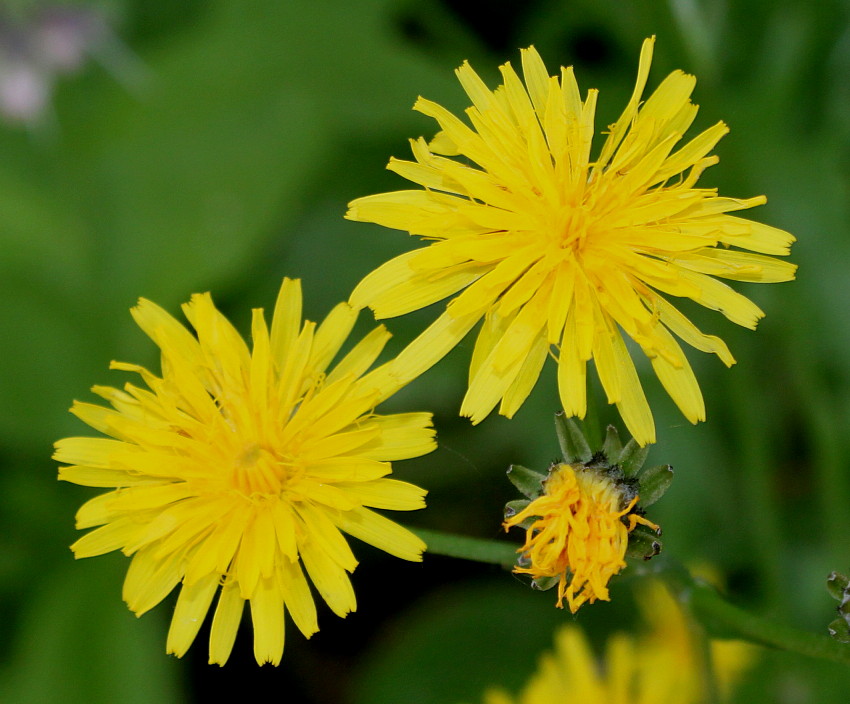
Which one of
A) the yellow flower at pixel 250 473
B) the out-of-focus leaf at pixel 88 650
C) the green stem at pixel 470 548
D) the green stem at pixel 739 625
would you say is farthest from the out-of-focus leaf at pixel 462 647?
the yellow flower at pixel 250 473

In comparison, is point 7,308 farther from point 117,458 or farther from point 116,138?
point 117,458

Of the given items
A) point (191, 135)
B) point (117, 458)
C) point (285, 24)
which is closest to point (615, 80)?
point (285, 24)

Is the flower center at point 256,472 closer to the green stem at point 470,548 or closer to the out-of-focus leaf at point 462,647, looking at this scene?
the green stem at point 470,548

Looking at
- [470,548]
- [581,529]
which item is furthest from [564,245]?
[470,548]

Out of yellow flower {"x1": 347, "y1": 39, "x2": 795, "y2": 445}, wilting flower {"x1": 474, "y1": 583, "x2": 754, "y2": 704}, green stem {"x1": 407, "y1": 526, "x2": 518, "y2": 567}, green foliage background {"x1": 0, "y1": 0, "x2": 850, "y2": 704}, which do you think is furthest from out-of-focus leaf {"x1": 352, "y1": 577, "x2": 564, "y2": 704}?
yellow flower {"x1": 347, "y1": 39, "x2": 795, "y2": 445}

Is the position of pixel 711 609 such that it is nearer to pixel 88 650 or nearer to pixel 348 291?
pixel 348 291
